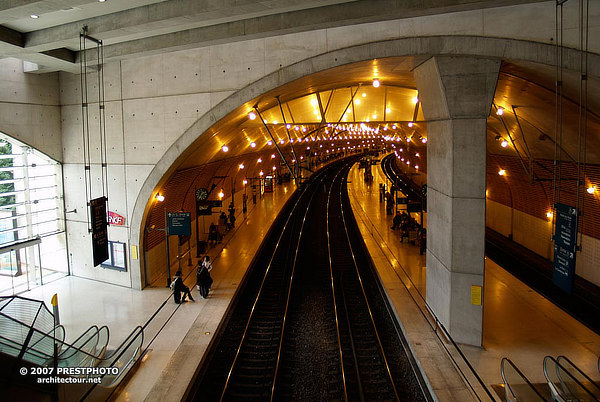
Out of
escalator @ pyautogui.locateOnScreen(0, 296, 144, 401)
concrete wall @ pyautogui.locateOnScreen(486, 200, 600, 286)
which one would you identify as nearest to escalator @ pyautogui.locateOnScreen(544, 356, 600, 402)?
concrete wall @ pyautogui.locateOnScreen(486, 200, 600, 286)

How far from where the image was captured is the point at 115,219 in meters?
14.6

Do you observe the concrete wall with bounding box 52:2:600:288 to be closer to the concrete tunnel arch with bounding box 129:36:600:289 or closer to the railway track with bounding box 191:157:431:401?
the concrete tunnel arch with bounding box 129:36:600:289

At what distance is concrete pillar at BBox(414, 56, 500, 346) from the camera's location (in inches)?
372

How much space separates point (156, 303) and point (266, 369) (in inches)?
206

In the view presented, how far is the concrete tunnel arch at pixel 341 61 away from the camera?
340 inches

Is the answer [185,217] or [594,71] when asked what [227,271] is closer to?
[185,217]

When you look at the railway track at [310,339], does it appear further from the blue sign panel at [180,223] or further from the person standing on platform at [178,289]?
the blue sign panel at [180,223]

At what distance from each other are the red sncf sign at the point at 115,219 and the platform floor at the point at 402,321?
2.23m

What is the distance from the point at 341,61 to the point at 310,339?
22.6 ft

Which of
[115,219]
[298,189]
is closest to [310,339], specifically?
[298,189]

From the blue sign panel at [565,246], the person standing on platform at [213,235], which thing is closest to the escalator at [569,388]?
the blue sign panel at [565,246]

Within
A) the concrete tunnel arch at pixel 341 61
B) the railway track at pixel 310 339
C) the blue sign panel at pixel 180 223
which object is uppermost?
the concrete tunnel arch at pixel 341 61

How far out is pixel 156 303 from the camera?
13375 millimetres

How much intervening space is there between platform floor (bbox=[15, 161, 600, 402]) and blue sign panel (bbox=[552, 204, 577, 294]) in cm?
202
